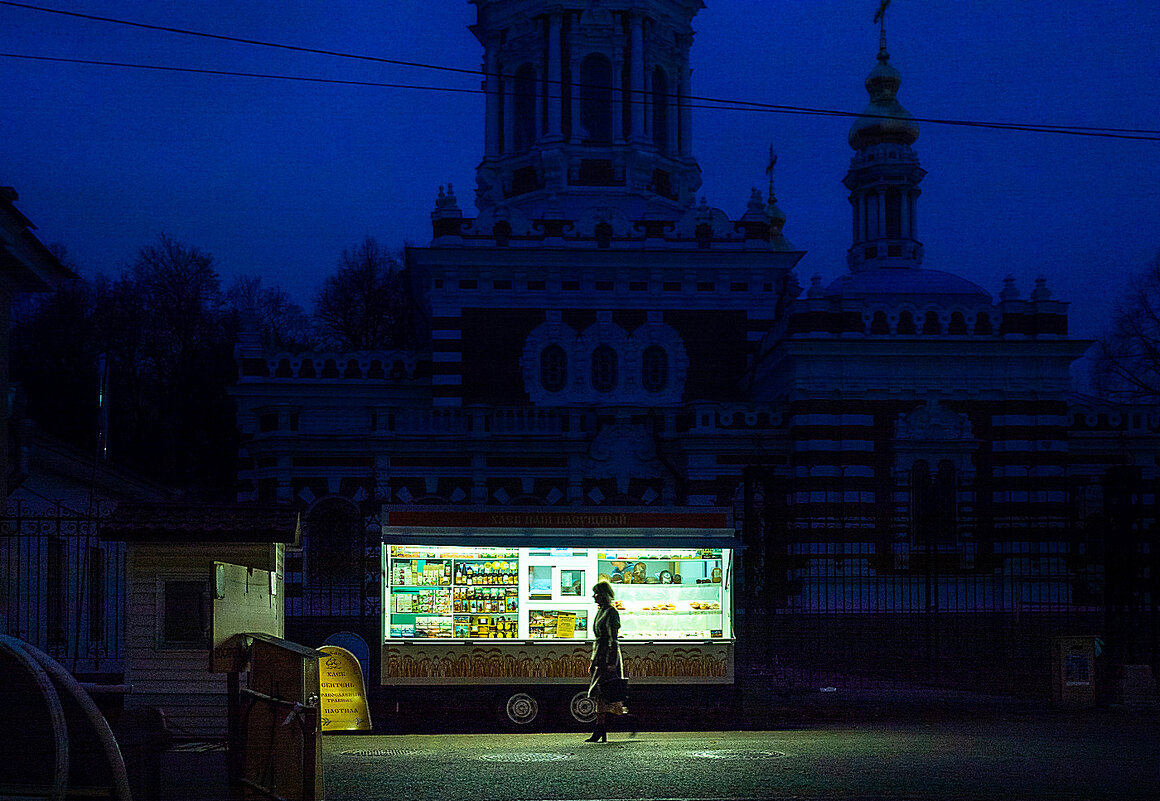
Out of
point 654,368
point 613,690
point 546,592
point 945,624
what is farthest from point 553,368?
point 613,690

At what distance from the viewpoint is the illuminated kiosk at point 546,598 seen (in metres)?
17.0

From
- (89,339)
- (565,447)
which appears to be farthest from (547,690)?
(89,339)

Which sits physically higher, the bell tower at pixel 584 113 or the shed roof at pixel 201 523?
the bell tower at pixel 584 113

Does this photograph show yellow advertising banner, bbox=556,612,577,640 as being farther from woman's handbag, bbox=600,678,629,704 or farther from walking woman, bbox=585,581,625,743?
woman's handbag, bbox=600,678,629,704

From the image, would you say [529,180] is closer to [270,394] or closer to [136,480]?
[270,394]

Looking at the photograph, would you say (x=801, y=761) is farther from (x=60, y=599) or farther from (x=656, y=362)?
(x=656, y=362)

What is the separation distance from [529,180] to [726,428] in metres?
12.6

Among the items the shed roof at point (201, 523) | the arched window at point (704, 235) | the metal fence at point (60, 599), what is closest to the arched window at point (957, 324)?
the arched window at point (704, 235)

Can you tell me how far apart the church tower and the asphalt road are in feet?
107

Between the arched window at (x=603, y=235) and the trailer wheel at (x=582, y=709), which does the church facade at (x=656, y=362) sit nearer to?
the arched window at (x=603, y=235)

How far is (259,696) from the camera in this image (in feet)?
29.8

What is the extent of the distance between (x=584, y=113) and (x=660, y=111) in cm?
289

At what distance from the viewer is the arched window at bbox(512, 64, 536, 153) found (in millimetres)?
47625

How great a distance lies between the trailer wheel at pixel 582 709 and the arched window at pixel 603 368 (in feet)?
83.8
